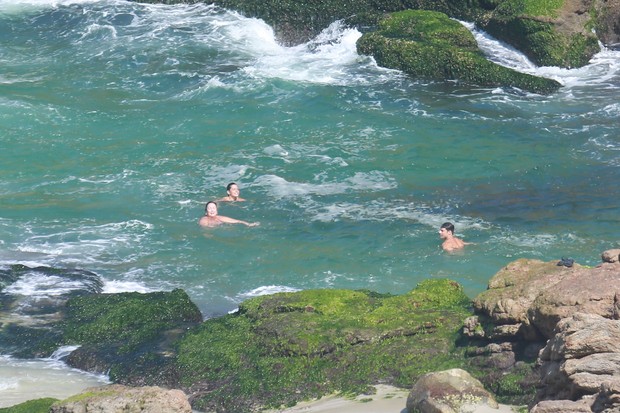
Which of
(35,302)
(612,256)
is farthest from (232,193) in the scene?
(612,256)

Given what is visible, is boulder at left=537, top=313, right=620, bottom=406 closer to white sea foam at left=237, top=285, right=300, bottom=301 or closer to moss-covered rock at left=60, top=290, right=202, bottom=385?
moss-covered rock at left=60, top=290, right=202, bottom=385

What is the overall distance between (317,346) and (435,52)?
16.4m

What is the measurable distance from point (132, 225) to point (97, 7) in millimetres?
15932

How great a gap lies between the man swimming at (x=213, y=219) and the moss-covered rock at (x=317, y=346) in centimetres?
580

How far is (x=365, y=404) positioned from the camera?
1365 cm

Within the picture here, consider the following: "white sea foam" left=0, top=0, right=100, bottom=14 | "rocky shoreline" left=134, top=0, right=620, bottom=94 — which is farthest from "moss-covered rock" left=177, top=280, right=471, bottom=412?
"white sea foam" left=0, top=0, right=100, bottom=14

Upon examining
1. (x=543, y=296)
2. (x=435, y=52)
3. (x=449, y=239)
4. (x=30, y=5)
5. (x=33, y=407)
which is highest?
(x=543, y=296)

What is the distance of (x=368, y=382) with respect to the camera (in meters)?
14.3

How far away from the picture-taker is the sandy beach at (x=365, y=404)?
526 inches

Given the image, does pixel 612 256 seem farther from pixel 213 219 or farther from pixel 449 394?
pixel 213 219

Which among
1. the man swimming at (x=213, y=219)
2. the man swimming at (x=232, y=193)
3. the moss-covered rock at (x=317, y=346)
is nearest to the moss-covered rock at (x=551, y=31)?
the man swimming at (x=232, y=193)

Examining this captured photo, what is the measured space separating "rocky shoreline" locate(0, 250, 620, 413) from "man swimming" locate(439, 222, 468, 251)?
3605 millimetres

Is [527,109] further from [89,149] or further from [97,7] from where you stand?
[97,7]

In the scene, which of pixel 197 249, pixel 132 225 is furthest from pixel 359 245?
pixel 132 225
